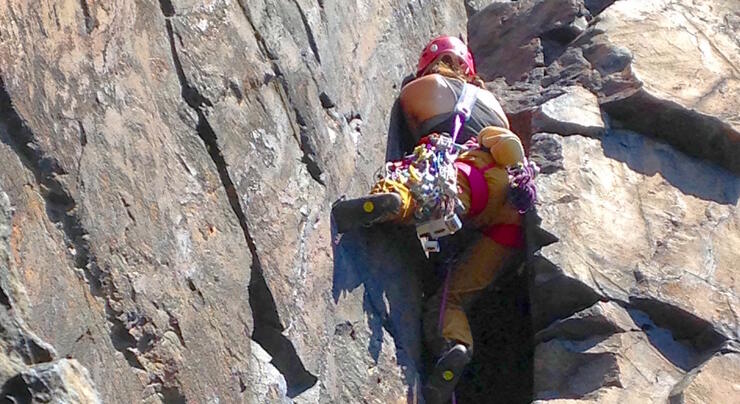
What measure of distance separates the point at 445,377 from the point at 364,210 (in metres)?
0.89

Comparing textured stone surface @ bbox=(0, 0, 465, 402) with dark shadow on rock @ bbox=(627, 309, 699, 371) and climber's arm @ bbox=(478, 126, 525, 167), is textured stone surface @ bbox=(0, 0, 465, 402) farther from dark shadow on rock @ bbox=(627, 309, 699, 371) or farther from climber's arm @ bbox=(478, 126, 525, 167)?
dark shadow on rock @ bbox=(627, 309, 699, 371)

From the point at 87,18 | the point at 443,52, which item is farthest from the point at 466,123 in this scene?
the point at 87,18

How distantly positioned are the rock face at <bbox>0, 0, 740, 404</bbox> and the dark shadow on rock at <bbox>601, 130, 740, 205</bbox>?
0.05 feet

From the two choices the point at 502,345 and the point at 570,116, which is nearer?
the point at 502,345

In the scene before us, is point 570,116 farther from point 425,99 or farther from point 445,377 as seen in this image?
point 445,377

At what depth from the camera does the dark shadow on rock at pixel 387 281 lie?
548cm

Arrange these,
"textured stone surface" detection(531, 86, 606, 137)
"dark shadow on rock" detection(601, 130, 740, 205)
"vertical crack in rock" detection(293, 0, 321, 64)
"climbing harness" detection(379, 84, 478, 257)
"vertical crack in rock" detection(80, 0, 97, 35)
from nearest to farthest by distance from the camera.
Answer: "vertical crack in rock" detection(80, 0, 97, 35) → "climbing harness" detection(379, 84, 478, 257) → "vertical crack in rock" detection(293, 0, 321, 64) → "dark shadow on rock" detection(601, 130, 740, 205) → "textured stone surface" detection(531, 86, 606, 137)

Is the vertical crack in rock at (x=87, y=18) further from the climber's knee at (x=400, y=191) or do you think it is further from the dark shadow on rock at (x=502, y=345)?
the dark shadow on rock at (x=502, y=345)

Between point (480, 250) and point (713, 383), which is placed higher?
point (480, 250)


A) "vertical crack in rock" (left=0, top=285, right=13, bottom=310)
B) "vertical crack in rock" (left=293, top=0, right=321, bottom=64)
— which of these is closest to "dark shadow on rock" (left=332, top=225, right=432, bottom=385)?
"vertical crack in rock" (left=293, top=0, right=321, bottom=64)

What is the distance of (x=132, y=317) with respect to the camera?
→ 13.4ft

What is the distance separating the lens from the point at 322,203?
5.41 m

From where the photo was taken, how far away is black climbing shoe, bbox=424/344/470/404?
564 cm

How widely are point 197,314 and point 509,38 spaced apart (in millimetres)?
4153
